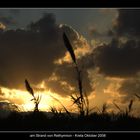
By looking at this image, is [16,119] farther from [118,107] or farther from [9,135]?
[118,107]

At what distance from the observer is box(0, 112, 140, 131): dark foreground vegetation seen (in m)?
7.73

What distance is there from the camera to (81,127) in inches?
306

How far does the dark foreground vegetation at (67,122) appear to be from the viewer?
773cm

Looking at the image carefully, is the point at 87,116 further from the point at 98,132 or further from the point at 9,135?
the point at 9,135

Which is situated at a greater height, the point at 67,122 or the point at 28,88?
the point at 28,88

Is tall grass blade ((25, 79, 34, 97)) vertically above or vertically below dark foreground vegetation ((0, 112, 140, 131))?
above

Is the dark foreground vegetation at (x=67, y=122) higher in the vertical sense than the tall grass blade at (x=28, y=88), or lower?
lower

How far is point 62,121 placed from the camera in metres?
7.98

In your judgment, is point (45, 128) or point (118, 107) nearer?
point (45, 128)

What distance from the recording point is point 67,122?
7.95 m
